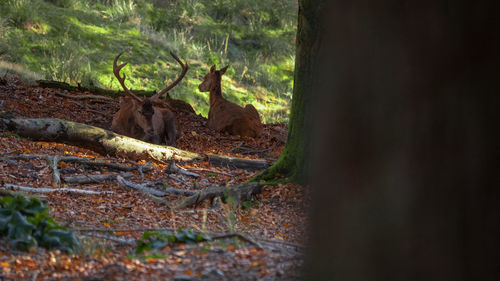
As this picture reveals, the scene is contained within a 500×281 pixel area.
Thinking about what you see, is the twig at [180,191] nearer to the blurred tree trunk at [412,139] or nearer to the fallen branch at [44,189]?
the fallen branch at [44,189]

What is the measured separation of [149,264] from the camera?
3.25m

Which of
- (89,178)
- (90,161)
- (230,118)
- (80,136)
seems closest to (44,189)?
(89,178)

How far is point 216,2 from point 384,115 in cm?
2401

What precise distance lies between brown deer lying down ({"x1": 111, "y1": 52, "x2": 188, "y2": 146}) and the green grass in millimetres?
3372

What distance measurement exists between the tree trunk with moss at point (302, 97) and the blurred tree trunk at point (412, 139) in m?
3.99

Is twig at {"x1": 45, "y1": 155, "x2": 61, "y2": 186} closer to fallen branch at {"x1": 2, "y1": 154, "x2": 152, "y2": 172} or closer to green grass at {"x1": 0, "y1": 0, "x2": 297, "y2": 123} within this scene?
fallen branch at {"x1": 2, "y1": 154, "x2": 152, "y2": 172}

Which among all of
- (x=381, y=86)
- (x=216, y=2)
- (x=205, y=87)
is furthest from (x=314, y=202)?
(x=216, y=2)

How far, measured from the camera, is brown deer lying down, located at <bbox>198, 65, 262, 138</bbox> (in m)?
11.8

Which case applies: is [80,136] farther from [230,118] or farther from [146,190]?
[230,118]

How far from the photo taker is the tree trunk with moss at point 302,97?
630 centimetres

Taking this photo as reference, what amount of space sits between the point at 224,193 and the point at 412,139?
3.47 meters

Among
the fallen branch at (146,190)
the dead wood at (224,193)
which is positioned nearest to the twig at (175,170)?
the fallen branch at (146,190)

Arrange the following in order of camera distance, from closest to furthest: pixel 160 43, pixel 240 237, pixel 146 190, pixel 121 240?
pixel 240 237 → pixel 121 240 → pixel 146 190 → pixel 160 43

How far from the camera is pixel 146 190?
624cm
